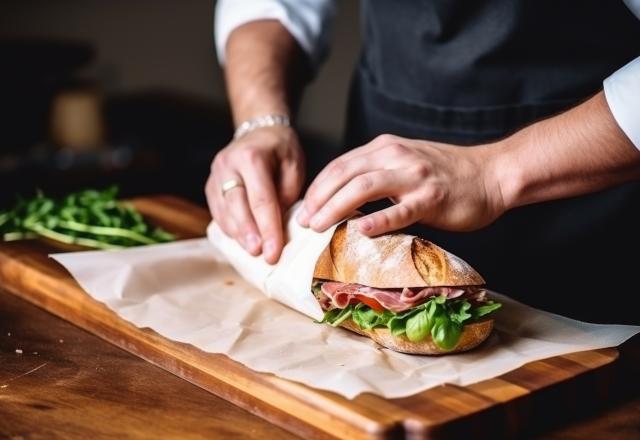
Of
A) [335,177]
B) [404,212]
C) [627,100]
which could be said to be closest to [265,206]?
[335,177]

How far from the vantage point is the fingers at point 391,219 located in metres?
1.59

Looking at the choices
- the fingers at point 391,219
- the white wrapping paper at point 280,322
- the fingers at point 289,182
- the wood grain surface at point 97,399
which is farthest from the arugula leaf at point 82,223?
the fingers at point 391,219

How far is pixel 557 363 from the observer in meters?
1.50

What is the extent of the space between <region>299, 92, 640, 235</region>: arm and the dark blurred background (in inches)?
92.3

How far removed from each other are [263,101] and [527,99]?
0.57 meters

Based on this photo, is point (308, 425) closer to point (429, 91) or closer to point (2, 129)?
point (429, 91)

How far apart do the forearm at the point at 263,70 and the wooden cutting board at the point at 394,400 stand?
64cm

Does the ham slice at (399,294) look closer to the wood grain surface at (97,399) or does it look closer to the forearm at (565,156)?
the forearm at (565,156)

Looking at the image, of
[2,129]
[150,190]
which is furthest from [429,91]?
[2,129]

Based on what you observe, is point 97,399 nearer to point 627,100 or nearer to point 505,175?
point 505,175

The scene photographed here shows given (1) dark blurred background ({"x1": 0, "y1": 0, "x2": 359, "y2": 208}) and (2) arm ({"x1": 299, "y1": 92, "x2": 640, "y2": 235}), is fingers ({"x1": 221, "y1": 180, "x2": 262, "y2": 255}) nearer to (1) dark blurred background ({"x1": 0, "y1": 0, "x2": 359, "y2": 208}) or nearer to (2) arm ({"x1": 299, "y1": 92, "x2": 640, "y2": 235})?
(2) arm ({"x1": 299, "y1": 92, "x2": 640, "y2": 235})

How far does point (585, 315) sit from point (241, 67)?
938 millimetres

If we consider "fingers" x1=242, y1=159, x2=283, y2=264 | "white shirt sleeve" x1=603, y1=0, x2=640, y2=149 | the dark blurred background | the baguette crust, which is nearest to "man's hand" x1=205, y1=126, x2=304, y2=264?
"fingers" x1=242, y1=159, x2=283, y2=264

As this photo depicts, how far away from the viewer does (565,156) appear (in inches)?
62.5
